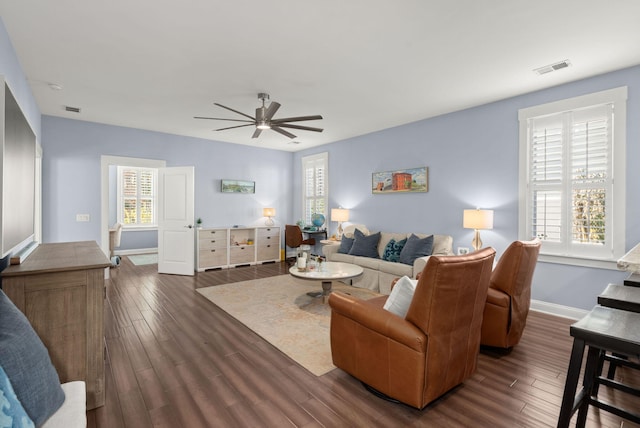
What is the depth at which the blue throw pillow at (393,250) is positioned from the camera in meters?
4.90

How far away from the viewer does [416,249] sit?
4598mm

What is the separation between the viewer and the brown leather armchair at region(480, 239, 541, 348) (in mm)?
2615

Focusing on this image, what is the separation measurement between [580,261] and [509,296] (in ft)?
5.40

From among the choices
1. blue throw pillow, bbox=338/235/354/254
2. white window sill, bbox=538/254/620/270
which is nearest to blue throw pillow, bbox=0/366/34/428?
white window sill, bbox=538/254/620/270

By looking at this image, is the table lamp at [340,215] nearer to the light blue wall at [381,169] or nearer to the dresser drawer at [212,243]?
the light blue wall at [381,169]

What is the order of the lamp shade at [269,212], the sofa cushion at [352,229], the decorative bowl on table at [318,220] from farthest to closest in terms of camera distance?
the lamp shade at [269,212]
the decorative bowl on table at [318,220]
the sofa cushion at [352,229]

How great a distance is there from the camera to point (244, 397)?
7.12 feet

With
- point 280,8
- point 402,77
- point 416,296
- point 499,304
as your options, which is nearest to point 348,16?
point 280,8

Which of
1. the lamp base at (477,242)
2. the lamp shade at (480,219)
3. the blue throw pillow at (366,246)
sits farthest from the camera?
the blue throw pillow at (366,246)

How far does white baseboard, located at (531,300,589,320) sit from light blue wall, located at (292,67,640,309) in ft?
0.18

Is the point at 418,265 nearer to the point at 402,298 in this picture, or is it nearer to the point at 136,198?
the point at 402,298

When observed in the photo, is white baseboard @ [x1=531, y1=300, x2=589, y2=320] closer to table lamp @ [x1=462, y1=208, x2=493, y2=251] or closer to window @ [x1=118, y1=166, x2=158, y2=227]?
table lamp @ [x1=462, y1=208, x2=493, y2=251]

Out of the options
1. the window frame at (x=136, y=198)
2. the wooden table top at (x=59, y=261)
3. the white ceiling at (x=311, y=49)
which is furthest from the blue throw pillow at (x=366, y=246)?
the window frame at (x=136, y=198)

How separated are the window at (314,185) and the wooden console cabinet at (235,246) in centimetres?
95
